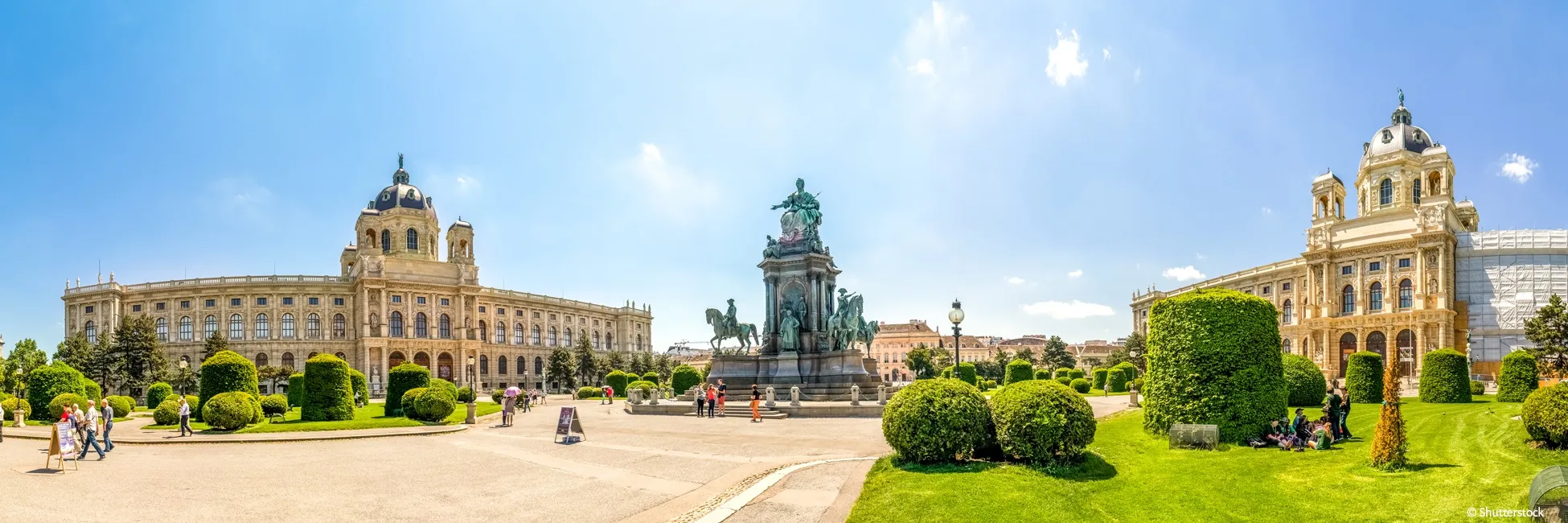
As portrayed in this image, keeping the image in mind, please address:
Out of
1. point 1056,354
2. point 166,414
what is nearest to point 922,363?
point 1056,354

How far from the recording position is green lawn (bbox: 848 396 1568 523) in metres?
10.6

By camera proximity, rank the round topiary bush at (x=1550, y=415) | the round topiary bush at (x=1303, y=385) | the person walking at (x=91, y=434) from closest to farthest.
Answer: the round topiary bush at (x=1550, y=415) → the person walking at (x=91, y=434) → the round topiary bush at (x=1303, y=385)

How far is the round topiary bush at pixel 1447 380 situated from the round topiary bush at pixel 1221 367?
1881 cm

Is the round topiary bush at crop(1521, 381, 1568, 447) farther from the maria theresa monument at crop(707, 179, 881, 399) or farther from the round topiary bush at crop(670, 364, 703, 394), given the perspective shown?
the round topiary bush at crop(670, 364, 703, 394)

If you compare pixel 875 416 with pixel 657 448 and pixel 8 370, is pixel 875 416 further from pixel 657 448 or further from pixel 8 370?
pixel 8 370

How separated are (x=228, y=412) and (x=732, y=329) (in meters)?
20.9

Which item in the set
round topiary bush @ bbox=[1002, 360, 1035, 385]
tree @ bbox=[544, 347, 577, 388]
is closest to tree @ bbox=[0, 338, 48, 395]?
tree @ bbox=[544, 347, 577, 388]

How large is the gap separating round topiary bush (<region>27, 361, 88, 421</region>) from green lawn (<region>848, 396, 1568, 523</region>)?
36172 millimetres

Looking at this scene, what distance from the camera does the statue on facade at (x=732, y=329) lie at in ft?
130

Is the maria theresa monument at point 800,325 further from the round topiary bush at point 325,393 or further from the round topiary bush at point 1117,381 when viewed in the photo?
the round topiary bush at point 1117,381

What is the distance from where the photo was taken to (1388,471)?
1215 centimetres

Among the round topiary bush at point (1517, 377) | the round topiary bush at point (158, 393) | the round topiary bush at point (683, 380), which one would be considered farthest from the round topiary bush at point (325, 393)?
the round topiary bush at point (1517, 377)

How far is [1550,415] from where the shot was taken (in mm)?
13133

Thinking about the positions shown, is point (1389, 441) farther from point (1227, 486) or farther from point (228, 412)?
point (228, 412)
